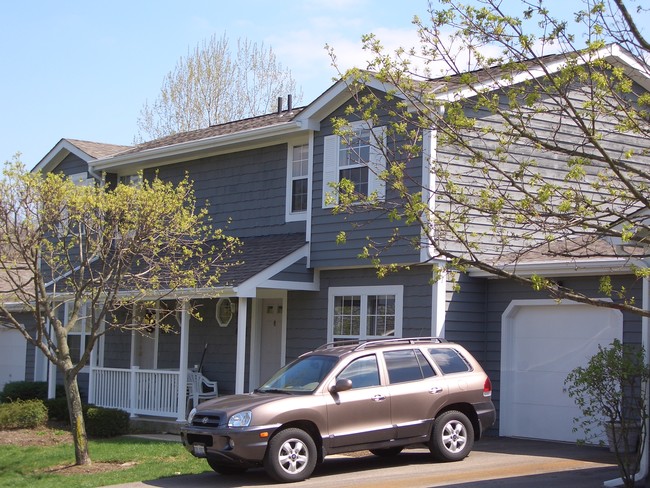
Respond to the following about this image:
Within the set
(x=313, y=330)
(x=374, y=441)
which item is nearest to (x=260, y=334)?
(x=313, y=330)

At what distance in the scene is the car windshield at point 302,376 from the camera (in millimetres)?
12750

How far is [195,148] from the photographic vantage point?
21.2m

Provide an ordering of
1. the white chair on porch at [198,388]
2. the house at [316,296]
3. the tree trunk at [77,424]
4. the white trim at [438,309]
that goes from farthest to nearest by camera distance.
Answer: the white chair on porch at [198,388] → the white trim at [438,309] → the house at [316,296] → the tree trunk at [77,424]

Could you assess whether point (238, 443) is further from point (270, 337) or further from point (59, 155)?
point (59, 155)

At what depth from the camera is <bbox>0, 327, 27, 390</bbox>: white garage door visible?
27656 mm

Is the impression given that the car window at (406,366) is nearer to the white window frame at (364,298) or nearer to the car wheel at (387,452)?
the car wheel at (387,452)

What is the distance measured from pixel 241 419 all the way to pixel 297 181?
8.45m

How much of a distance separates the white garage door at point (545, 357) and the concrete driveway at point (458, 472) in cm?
121

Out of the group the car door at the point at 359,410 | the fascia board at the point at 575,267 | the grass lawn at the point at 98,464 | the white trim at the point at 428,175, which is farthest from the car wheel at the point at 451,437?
the white trim at the point at 428,175

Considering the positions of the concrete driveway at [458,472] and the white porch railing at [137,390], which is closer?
the concrete driveway at [458,472]

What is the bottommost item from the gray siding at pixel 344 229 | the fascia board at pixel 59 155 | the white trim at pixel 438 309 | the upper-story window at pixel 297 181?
the white trim at pixel 438 309

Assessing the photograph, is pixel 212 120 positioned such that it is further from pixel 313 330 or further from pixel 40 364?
pixel 313 330

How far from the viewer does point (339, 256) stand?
59.0 ft

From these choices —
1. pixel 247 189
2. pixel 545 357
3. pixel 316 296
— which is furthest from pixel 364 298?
pixel 247 189
